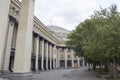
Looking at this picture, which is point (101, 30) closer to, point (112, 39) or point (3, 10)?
point (112, 39)

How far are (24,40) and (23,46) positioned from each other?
1.82 feet

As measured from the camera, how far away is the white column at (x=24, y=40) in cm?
1313

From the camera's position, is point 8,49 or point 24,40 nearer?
point 24,40

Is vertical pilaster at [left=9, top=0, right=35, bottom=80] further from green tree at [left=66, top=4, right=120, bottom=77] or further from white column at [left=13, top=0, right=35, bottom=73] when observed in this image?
green tree at [left=66, top=4, right=120, bottom=77]

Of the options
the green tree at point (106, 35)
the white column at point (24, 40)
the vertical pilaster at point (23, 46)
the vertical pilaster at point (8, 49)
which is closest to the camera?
the vertical pilaster at point (23, 46)

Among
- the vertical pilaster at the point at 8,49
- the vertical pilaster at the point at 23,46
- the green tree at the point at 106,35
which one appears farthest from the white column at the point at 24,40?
the vertical pilaster at the point at 8,49

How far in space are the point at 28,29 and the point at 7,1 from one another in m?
3.43

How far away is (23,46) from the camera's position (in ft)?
43.8

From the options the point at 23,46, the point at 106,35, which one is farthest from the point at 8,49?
the point at 106,35

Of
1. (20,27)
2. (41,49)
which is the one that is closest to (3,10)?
(20,27)

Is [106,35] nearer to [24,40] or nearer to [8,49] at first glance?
[24,40]

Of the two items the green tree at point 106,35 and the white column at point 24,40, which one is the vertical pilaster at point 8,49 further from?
the green tree at point 106,35

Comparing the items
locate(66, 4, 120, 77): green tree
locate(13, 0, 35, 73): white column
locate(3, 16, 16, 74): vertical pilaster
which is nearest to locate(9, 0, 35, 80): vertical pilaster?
locate(13, 0, 35, 73): white column

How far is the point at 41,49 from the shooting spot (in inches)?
1639
